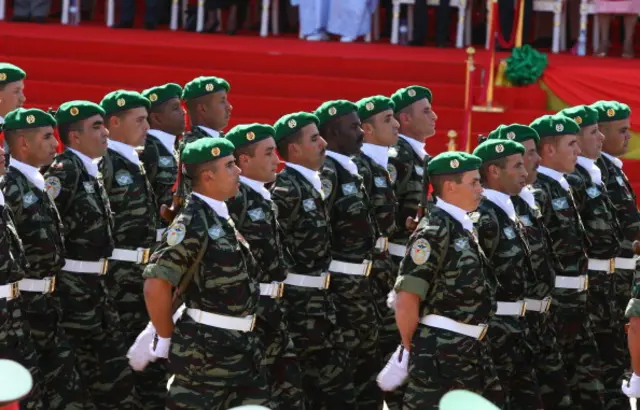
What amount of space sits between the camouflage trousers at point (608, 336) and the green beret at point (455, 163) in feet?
5.63

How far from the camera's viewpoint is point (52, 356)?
6449mm

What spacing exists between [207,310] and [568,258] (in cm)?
217

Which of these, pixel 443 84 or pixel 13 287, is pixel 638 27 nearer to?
pixel 443 84

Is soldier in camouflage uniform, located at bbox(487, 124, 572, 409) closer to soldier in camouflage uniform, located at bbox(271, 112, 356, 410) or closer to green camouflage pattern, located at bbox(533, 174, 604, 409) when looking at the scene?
green camouflage pattern, located at bbox(533, 174, 604, 409)

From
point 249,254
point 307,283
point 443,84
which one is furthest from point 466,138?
point 249,254

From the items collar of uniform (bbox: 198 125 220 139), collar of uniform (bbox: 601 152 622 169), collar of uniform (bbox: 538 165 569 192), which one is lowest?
→ collar of uniform (bbox: 538 165 569 192)

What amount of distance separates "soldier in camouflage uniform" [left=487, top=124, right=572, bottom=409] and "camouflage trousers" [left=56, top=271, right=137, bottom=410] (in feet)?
5.97

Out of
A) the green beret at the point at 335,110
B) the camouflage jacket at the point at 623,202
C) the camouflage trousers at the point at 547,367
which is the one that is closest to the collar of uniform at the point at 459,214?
the camouflage trousers at the point at 547,367

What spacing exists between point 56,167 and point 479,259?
201 centimetres

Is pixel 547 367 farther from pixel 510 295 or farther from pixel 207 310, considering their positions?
pixel 207 310

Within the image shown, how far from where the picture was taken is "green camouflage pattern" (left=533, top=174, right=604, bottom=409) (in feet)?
23.7

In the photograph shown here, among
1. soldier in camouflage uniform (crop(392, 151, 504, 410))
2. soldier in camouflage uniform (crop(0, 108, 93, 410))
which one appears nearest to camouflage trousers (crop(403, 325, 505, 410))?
soldier in camouflage uniform (crop(392, 151, 504, 410))

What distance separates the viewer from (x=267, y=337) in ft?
21.1

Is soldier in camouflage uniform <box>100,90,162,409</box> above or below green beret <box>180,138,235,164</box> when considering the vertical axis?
below
